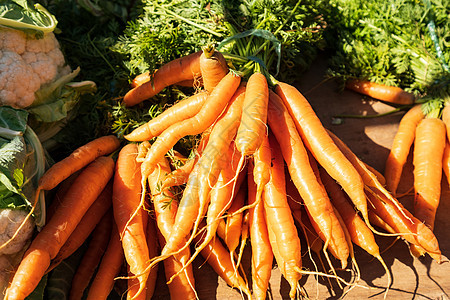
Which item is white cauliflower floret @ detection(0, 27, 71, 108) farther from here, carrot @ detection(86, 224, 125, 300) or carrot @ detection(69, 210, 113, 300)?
carrot @ detection(86, 224, 125, 300)

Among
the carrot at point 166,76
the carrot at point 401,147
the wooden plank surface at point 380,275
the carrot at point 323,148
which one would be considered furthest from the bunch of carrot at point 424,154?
the carrot at point 166,76

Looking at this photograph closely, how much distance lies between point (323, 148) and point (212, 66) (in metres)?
0.70

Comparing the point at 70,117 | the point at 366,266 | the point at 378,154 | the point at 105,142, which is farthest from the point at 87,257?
the point at 378,154

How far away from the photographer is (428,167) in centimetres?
219

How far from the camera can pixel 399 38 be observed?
103 inches

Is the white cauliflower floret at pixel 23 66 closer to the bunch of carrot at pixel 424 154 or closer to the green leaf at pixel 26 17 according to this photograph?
the green leaf at pixel 26 17

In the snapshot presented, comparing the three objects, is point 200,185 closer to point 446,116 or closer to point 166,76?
point 166,76

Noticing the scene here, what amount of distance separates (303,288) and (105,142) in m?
1.32

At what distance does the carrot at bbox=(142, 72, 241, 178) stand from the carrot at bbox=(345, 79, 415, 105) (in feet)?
3.91

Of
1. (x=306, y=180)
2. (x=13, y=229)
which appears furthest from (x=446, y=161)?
(x=13, y=229)

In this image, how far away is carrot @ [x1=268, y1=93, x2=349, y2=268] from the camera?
182 cm

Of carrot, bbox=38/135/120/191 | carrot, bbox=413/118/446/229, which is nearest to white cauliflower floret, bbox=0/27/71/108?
carrot, bbox=38/135/120/191

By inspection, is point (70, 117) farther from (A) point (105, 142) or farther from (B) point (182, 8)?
(B) point (182, 8)

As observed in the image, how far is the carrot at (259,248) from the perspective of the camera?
1818 millimetres
